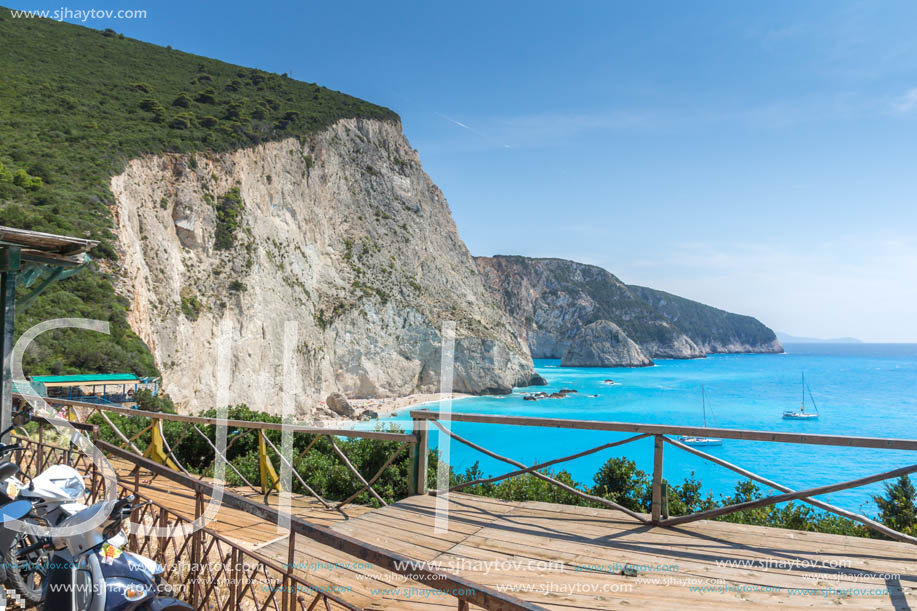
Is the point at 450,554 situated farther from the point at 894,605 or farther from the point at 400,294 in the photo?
the point at 400,294

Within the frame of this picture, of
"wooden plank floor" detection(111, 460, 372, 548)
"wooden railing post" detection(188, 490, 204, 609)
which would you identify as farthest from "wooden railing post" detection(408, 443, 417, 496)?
"wooden railing post" detection(188, 490, 204, 609)

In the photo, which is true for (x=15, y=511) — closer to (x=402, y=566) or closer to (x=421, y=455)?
(x=402, y=566)

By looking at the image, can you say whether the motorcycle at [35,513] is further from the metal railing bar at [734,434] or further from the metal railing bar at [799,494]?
the metal railing bar at [799,494]

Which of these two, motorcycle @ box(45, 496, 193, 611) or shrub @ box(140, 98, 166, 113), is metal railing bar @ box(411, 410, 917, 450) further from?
shrub @ box(140, 98, 166, 113)

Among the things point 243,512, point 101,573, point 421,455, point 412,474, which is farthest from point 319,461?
point 101,573

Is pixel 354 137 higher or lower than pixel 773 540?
higher

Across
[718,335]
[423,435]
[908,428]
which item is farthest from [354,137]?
[718,335]
